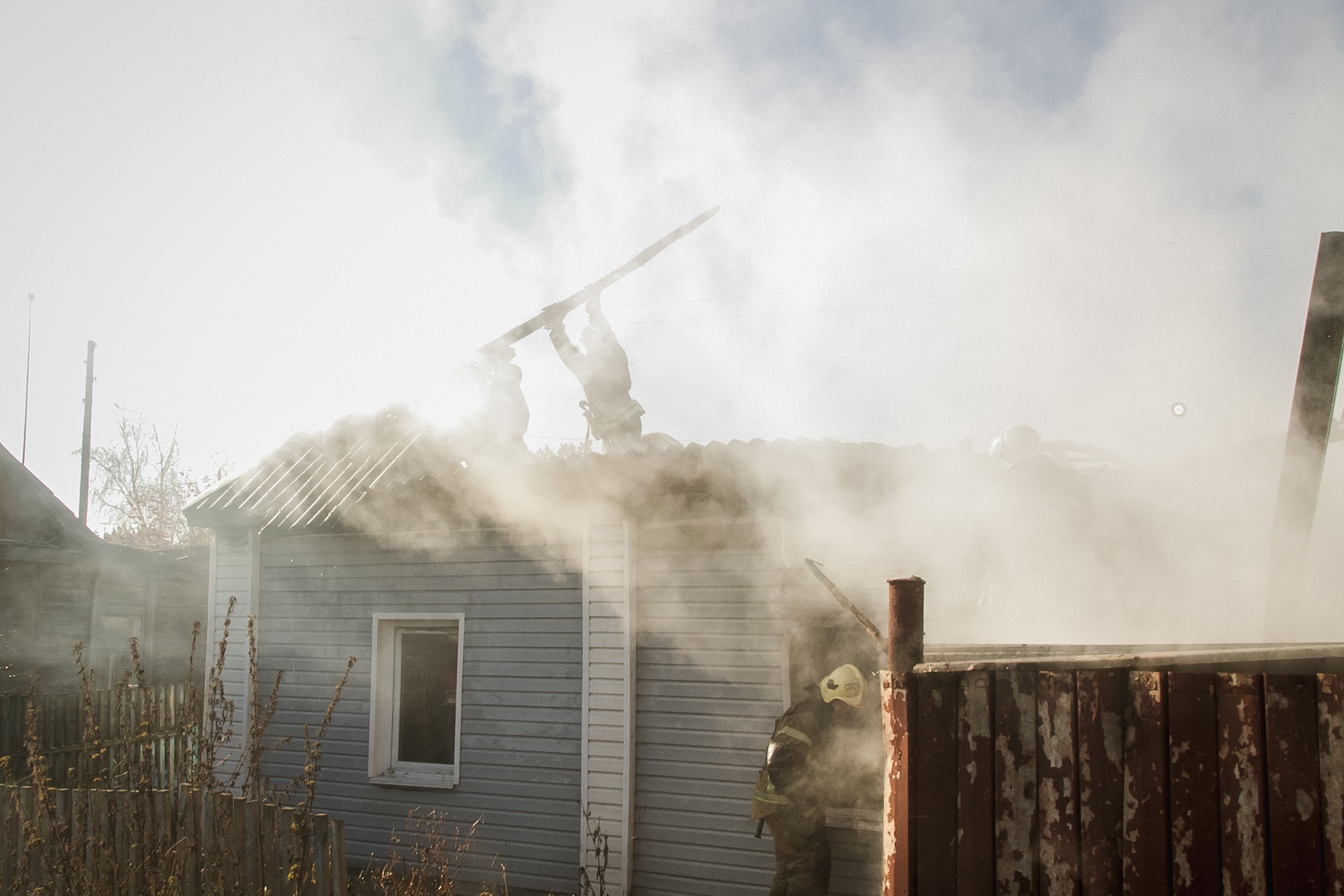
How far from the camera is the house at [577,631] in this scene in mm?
5871

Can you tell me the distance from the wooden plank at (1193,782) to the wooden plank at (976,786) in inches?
18.6

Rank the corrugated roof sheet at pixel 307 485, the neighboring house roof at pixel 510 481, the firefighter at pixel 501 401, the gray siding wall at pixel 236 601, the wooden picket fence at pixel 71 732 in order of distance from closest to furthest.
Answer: the neighboring house roof at pixel 510 481, the corrugated roof sheet at pixel 307 485, the gray siding wall at pixel 236 601, the wooden picket fence at pixel 71 732, the firefighter at pixel 501 401

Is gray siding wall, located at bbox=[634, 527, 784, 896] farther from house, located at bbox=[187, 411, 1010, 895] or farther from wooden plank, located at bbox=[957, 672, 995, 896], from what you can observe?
wooden plank, located at bbox=[957, 672, 995, 896]

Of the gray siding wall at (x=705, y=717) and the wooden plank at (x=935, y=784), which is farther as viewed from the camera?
the gray siding wall at (x=705, y=717)

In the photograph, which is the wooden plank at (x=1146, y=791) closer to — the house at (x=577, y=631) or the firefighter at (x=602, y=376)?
the house at (x=577, y=631)

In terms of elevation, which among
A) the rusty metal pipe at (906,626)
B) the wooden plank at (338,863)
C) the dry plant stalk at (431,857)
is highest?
the rusty metal pipe at (906,626)

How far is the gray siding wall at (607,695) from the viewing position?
611 centimetres

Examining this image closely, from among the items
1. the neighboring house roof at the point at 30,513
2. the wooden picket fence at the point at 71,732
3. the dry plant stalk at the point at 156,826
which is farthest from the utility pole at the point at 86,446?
the dry plant stalk at the point at 156,826

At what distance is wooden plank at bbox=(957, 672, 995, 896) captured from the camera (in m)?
2.31

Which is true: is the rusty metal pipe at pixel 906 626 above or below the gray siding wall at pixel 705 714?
above

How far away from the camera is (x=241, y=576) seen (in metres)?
8.25

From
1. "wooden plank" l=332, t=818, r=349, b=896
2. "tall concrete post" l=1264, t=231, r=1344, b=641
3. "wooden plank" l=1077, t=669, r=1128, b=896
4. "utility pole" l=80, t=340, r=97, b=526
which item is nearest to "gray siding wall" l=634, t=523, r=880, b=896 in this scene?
"wooden plank" l=332, t=818, r=349, b=896

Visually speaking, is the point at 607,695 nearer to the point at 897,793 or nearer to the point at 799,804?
the point at 799,804

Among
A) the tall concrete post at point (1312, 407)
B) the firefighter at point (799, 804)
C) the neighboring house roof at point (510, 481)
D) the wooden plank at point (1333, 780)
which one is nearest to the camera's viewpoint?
the wooden plank at point (1333, 780)
